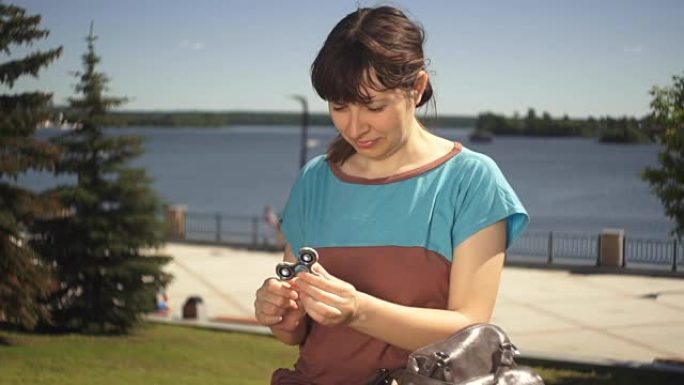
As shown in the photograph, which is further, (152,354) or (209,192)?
(209,192)

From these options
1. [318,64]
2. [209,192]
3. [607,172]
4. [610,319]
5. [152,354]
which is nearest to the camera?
[318,64]

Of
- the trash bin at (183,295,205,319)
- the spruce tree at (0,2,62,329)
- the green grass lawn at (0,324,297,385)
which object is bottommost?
the trash bin at (183,295,205,319)

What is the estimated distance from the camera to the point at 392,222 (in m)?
2.49

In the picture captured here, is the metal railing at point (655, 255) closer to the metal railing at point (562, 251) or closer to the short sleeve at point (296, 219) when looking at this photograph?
the metal railing at point (562, 251)

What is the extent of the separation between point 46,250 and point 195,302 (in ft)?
10.2

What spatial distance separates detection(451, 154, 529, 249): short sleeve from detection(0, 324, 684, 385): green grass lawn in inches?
257

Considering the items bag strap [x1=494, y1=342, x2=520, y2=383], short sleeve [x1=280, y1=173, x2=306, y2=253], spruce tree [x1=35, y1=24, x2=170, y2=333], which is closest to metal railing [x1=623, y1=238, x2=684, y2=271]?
spruce tree [x1=35, y1=24, x2=170, y2=333]

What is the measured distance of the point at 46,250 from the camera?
14594 mm

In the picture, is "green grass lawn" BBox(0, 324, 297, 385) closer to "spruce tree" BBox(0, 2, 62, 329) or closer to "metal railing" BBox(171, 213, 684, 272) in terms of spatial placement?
"spruce tree" BBox(0, 2, 62, 329)

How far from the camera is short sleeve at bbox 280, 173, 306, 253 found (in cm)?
273

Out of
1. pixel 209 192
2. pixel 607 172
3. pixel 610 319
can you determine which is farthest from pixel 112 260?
pixel 607 172

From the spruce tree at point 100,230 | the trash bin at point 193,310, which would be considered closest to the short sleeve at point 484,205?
the spruce tree at point 100,230

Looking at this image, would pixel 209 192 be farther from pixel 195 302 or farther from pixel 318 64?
pixel 318 64

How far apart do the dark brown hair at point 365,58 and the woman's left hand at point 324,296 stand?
1.64 feet
